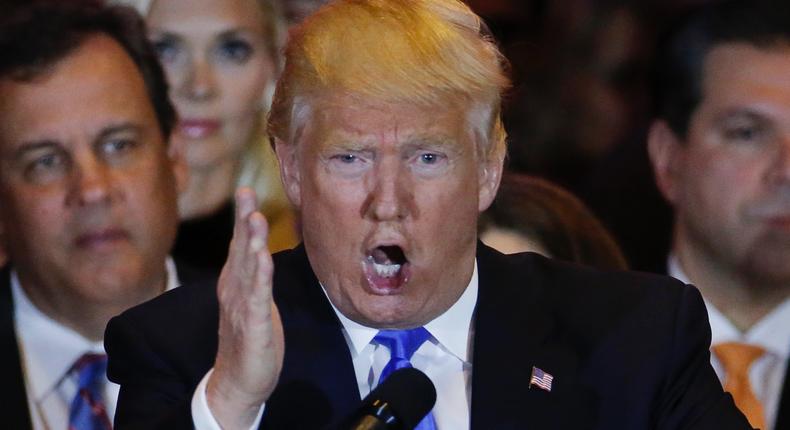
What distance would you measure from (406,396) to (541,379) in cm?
45

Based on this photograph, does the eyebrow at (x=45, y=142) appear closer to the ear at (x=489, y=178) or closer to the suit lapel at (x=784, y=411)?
the ear at (x=489, y=178)

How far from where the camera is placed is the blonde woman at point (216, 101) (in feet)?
13.6

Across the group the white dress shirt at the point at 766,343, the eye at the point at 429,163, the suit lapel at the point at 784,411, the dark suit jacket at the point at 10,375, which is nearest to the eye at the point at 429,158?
the eye at the point at 429,163

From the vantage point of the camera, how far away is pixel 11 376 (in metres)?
3.21

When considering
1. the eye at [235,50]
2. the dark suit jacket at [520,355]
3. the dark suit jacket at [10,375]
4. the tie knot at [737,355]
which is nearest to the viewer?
the dark suit jacket at [520,355]

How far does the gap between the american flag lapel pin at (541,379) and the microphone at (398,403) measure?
38cm

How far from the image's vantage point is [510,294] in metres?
2.50

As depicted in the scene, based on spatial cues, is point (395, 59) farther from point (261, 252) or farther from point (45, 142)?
point (45, 142)

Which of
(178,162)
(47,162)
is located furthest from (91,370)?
(178,162)

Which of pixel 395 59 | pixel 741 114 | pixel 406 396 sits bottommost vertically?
pixel 741 114

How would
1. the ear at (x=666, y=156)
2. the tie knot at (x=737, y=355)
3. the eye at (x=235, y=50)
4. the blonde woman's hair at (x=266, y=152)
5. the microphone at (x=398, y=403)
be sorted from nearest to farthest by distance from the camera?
the microphone at (x=398, y=403) < the tie knot at (x=737, y=355) < the ear at (x=666, y=156) < the blonde woman's hair at (x=266, y=152) < the eye at (x=235, y=50)

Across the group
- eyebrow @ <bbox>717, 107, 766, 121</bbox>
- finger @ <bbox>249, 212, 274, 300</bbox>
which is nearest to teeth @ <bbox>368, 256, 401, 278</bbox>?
finger @ <bbox>249, 212, 274, 300</bbox>

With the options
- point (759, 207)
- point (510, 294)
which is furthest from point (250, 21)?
point (510, 294)

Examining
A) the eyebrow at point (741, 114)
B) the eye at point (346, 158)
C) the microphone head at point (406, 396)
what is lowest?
the eyebrow at point (741, 114)
